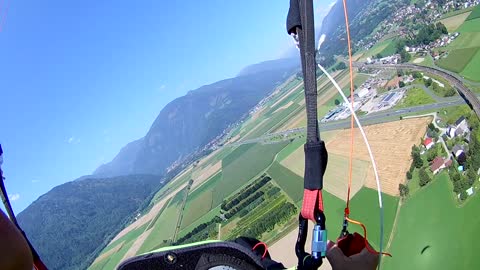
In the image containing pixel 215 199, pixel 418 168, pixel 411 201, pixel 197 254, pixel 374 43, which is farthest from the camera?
pixel 374 43

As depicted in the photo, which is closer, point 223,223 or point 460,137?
point 460,137

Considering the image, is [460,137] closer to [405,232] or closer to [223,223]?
[405,232]

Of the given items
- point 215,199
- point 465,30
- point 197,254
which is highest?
point 197,254

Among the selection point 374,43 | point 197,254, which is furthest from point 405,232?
point 374,43

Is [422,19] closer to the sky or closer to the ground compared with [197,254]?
closer to the ground

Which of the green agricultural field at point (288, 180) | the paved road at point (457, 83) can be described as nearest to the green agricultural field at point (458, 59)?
the paved road at point (457, 83)
